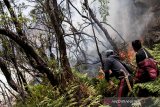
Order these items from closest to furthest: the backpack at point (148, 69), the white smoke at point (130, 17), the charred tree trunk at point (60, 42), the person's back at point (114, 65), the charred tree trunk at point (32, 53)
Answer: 1. the backpack at point (148, 69)
2. the charred tree trunk at point (32, 53)
3. the person's back at point (114, 65)
4. the charred tree trunk at point (60, 42)
5. the white smoke at point (130, 17)

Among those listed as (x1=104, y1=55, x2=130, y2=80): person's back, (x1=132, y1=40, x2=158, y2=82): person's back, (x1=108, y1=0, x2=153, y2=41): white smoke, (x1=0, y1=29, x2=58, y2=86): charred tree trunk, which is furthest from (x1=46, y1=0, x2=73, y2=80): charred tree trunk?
(x1=108, y1=0, x2=153, y2=41): white smoke

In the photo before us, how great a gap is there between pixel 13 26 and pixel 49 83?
3.07 meters

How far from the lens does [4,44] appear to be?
45.0ft

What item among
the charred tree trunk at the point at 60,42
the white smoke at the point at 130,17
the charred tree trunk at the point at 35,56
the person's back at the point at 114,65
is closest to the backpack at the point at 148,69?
the person's back at the point at 114,65

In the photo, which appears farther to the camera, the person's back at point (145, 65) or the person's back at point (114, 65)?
the person's back at point (114, 65)

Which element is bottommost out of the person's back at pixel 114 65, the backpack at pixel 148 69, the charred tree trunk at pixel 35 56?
the backpack at pixel 148 69

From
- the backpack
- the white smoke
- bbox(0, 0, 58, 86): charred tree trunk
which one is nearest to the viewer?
the backpack

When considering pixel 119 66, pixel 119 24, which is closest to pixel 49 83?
pixel 119 66

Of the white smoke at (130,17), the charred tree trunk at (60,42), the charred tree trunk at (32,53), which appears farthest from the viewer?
the white smoke at (130,17)

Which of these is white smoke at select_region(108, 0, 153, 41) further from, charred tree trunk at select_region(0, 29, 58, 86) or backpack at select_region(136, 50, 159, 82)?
backpack at select_region(136, 50, 159, 82)

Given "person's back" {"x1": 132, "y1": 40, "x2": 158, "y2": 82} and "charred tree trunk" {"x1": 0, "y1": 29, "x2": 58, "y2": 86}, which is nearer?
"person's back" {"x1": 132, "y1": 40, "x2": 158, "y2": 82}

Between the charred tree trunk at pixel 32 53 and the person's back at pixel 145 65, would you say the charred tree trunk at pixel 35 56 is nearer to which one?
the charred tree trunk at pixel 32 53

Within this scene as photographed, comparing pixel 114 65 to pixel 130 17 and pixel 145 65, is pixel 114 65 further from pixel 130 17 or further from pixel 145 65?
pixel 130 17

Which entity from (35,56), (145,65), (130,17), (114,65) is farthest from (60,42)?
(130,17)
